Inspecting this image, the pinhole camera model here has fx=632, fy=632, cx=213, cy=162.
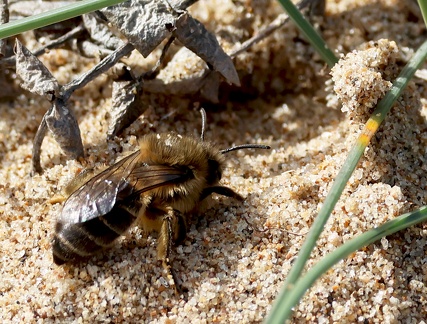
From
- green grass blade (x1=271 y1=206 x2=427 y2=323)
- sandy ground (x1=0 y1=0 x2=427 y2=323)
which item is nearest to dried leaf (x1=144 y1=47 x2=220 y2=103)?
sandy ground (x1=0 y1=0 x2=427 y2=323)

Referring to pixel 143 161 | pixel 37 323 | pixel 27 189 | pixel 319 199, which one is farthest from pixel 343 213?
pixel 27 189

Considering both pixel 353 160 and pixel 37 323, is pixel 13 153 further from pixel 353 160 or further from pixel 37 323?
pixel 353 160

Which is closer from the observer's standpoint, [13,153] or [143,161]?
[143,161]

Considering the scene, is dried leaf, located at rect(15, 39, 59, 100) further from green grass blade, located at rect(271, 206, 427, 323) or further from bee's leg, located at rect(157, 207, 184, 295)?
green grass blade, located at rect(271, 206, 427, 323)

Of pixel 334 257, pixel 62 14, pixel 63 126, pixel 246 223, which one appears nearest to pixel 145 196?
pixel 246 223

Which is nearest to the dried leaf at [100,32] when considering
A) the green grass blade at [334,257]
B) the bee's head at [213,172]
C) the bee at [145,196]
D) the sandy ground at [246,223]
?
the sandy ground at [246,223]

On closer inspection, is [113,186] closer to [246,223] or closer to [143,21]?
[246,223]

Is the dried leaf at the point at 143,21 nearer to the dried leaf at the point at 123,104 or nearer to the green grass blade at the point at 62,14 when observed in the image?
the dried leaf at the point at 123,104
